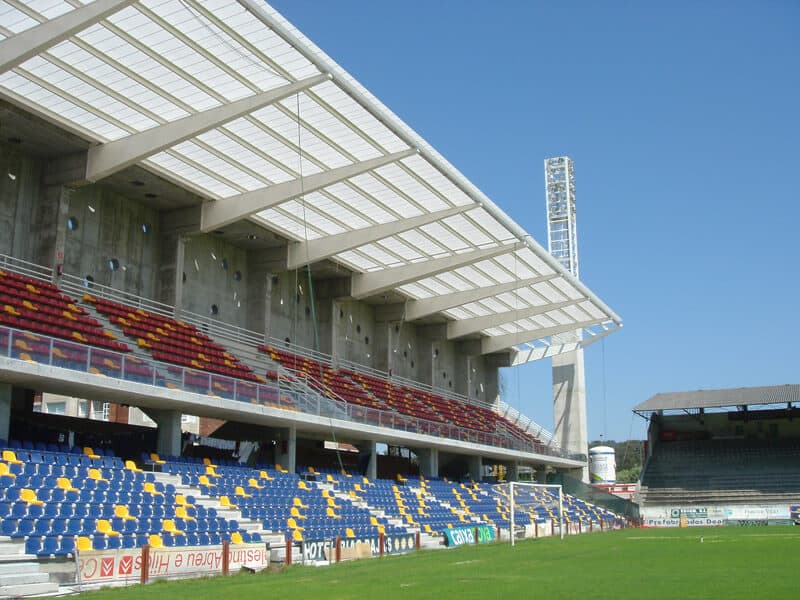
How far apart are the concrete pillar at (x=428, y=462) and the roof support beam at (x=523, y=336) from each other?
14.2 meters

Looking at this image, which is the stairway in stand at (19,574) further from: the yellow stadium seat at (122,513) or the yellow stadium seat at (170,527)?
the yellow stadium seat at (170,527)

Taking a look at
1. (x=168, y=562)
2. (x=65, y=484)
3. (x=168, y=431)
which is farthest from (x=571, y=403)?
(x=168, y=562)

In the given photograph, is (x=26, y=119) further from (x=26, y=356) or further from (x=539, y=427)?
(x=539, y=427)

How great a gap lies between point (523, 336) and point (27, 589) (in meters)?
44.0

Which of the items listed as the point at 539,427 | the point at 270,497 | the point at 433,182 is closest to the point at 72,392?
the point at 270,497

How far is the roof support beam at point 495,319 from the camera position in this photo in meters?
50.7

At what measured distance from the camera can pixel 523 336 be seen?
5656 cm

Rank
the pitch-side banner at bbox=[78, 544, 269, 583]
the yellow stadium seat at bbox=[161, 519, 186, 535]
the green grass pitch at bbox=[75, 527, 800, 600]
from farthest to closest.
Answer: the yellow stadium seat at bbox=[161, 519, 186, 535], the pitch-side banner at bbox=[78, 544, 269, 583], the green grass pitch at bbox=[75, 527, 800, 600]

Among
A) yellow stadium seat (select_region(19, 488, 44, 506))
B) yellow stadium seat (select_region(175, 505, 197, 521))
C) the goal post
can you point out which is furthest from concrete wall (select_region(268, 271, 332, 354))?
yellow stadium seat (select_region(19, 488, 44, 506))

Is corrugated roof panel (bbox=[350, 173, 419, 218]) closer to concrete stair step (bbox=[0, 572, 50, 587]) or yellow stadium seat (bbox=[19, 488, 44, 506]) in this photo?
yellow stadium seat (bbox=[19, 488, 44, 506])

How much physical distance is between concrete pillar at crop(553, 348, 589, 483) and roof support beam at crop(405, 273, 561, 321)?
14969mm

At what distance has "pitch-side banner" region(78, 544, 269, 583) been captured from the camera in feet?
54.9

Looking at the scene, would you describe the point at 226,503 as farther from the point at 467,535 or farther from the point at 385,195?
the point at 385,195

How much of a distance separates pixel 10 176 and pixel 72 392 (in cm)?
854
